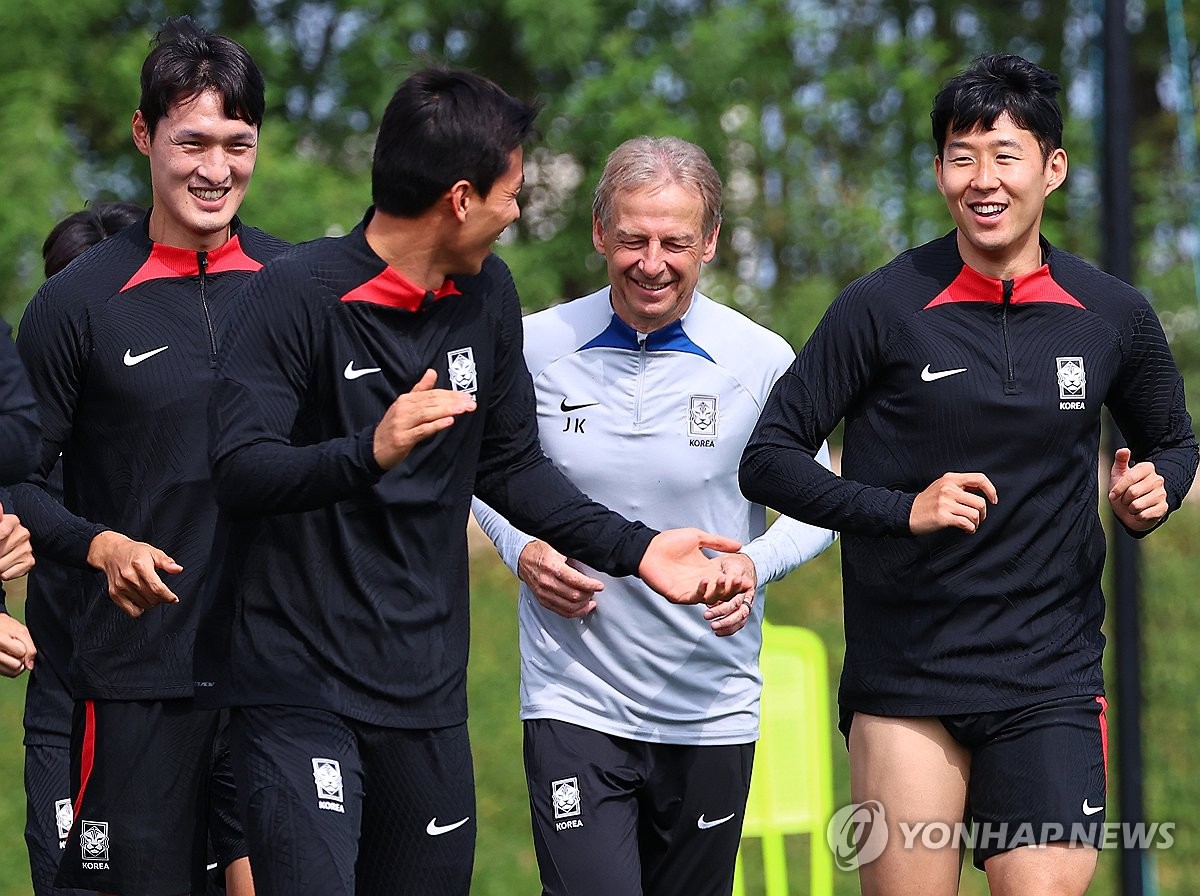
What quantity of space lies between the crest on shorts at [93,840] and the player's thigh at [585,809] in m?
1.13

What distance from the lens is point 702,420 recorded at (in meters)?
5.36

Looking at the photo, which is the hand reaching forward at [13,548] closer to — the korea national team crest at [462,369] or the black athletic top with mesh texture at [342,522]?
the black athletic top with mesh texture at [342,522]

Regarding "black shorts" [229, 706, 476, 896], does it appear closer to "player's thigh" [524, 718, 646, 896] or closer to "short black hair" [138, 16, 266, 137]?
"player's thigh" [524, 718, 646, 896]

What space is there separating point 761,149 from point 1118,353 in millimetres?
12905

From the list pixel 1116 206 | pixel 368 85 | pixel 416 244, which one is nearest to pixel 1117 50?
pixel 1116 206

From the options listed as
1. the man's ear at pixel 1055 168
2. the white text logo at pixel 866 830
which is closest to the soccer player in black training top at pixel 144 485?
the white text logo at pixel 866 830

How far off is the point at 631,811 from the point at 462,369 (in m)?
1.61

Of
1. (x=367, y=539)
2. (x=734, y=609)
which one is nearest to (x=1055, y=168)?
(x=734, y=609)

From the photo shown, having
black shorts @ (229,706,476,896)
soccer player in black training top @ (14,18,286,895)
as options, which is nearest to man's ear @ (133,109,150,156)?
soccer player in black training top @ (14,18,286,895)

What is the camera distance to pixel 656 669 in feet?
17.3

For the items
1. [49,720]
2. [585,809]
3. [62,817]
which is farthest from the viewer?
[49,720]

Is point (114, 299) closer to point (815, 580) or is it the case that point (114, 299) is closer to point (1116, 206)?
point (1116, 206)

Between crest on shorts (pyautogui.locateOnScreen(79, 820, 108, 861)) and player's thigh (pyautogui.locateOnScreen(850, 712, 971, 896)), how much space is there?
1.94m

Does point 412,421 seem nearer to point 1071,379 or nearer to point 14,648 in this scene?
point 14,648
